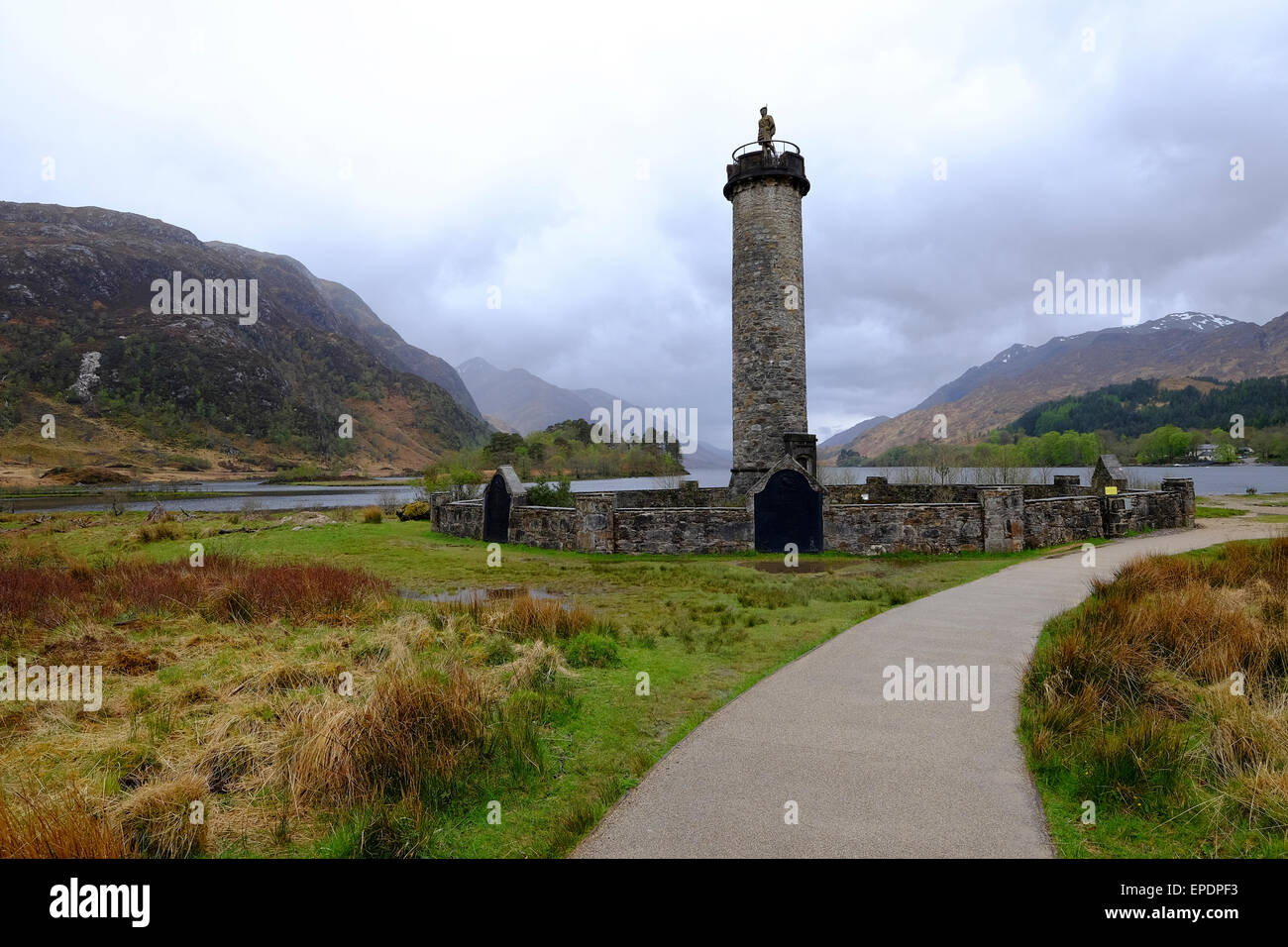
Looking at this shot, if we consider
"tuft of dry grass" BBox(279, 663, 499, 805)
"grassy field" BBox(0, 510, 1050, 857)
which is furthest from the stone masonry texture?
"tuft of dry grass" BBox(279, 663, 499, 805)

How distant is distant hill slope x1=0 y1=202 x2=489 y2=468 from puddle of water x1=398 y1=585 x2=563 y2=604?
10700cm

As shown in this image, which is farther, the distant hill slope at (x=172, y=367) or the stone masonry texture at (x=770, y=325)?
the distant hill slope at (x=172, y=367)

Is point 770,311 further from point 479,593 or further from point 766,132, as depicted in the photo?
point 479,593

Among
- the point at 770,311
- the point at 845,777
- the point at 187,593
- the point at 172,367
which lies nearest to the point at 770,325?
the point at 770,311

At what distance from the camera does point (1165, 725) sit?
4730 mm

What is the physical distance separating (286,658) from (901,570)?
12.6 meters

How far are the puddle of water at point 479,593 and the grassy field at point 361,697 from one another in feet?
0.66

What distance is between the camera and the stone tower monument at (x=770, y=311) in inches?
923

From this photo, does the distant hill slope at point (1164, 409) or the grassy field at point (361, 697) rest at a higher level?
the distant hill slope at point (1164, 409)

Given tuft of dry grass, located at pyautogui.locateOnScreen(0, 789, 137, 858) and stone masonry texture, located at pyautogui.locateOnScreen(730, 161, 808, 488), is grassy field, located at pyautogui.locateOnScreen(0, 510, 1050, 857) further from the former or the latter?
stone masonry texture, located at pyautogui.locateOnScreen(730, 161, 808, 488)

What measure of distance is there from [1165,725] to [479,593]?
1015 cm

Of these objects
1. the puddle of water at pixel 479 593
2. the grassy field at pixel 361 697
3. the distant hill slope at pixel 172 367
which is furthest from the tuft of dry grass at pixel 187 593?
the distant hill slope at pixel 172 367

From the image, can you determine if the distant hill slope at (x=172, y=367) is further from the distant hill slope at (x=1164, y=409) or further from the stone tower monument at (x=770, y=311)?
the distant hill slope at (x=1164, y=409)

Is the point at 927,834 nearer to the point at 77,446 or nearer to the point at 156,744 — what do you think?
the point at 156,744
